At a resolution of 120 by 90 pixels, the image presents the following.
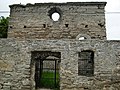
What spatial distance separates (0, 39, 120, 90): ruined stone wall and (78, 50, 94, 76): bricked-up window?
45 cm

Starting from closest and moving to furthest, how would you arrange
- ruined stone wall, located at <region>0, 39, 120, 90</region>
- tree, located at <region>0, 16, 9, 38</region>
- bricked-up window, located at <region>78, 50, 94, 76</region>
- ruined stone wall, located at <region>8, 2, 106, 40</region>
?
ruined stone wall, located at <region>0, 39, 120, 90</region> → bricked-up window, located at <region>78, 50, 94, 76</region> → ruined stone wall, located at <region>8, 2, 106, 40</region> → tree, located at <region>0, 16, 9, 38</region>

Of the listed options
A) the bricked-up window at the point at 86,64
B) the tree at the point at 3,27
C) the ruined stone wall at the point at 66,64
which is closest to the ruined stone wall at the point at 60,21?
the bricked-up window at the point at 86,64

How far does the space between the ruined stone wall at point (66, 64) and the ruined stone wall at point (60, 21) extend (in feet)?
15.4

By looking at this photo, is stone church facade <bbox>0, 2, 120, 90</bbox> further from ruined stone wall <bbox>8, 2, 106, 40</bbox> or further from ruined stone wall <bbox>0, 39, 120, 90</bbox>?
ruined stone wall <bbox>8, 2, 106, 40</bbox>

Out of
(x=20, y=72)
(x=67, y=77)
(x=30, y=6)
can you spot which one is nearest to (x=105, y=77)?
(x=67, y=77)

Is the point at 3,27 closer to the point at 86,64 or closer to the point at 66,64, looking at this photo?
the point at 86,64

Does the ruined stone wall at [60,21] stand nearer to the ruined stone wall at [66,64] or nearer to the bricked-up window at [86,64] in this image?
the bricked-up window at [86,64]

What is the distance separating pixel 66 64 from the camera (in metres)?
10.1

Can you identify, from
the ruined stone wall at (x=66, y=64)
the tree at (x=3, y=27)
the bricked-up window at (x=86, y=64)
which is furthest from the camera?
the tree at (x=3, y=27)

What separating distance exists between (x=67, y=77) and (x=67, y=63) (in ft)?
1.99

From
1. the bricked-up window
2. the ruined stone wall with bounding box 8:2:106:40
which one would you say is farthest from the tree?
the bricked-up window

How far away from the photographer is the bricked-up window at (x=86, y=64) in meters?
10.6

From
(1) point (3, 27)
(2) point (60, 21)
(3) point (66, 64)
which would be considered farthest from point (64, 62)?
(1) point (3, 27)

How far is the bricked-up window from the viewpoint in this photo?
34.7 ft
